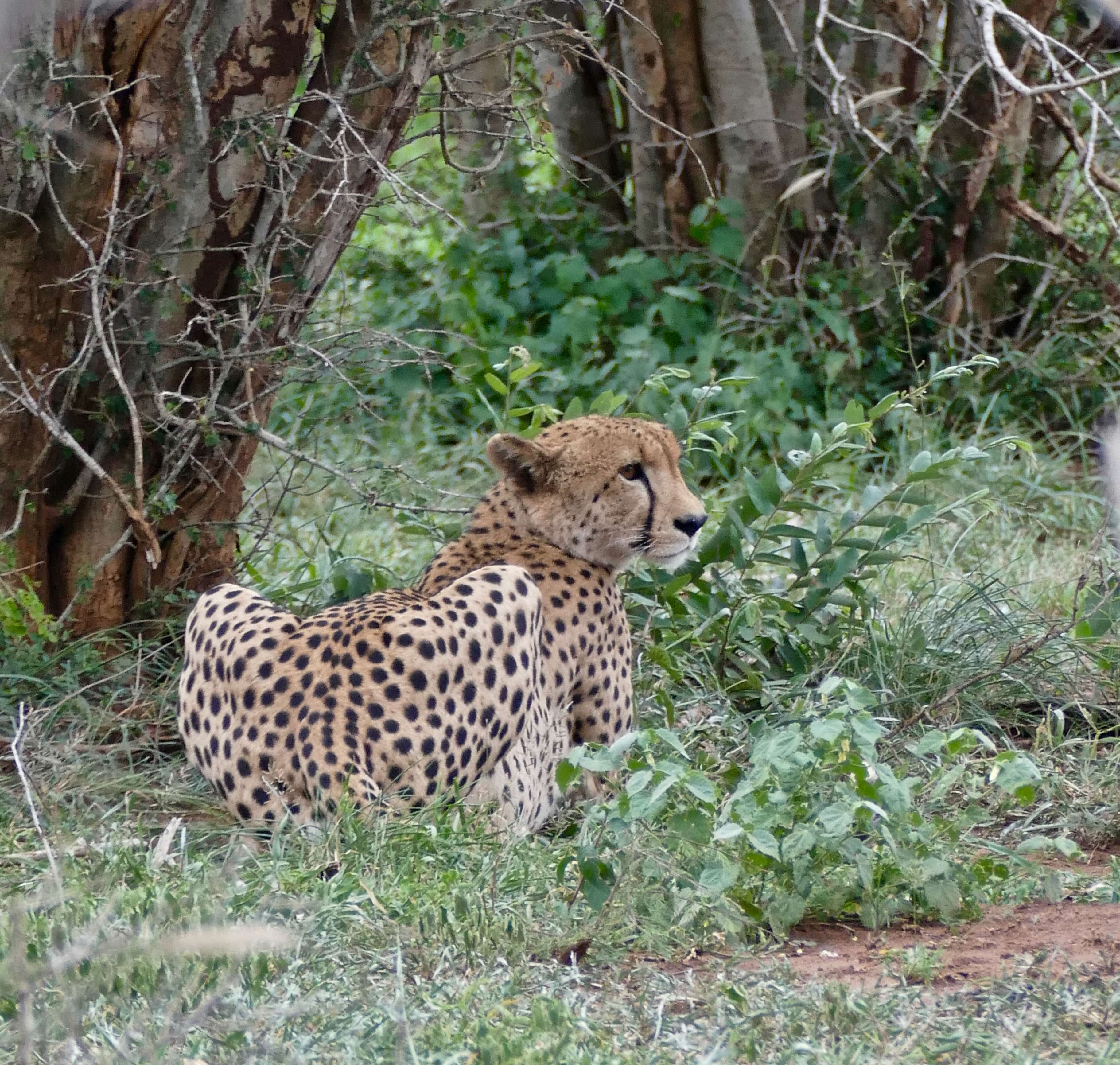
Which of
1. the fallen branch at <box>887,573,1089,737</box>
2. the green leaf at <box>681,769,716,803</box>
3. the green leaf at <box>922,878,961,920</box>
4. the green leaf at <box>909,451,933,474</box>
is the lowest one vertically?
the fallen branch at <box>887,573,1089,737</box>

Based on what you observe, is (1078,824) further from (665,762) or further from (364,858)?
(364,858)

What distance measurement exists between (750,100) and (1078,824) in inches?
172

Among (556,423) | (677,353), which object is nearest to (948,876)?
(556,423)

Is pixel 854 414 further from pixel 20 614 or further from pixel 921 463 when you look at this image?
pixel 20 614

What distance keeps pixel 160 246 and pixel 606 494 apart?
1.26 meters

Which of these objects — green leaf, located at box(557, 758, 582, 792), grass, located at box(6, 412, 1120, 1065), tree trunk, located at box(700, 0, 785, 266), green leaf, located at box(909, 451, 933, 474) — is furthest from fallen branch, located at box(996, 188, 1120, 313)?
green leaf, located at box(557, 758, 582, 792)

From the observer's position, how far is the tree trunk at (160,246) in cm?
379

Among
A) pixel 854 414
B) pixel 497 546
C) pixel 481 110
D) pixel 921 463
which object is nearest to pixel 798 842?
pixel 497 546

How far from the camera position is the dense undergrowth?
89.6 inches

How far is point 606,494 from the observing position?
391 centimetres

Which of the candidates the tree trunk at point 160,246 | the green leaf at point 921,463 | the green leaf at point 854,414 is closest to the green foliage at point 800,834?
the green leaf at point 921,463

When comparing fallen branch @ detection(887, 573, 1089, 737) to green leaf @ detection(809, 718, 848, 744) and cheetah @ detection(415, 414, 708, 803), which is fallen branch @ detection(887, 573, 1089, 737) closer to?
cheetah @ detection(415, 414, 708, 803)

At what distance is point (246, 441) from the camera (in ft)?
14.0

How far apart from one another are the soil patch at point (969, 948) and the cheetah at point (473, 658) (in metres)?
0.85
